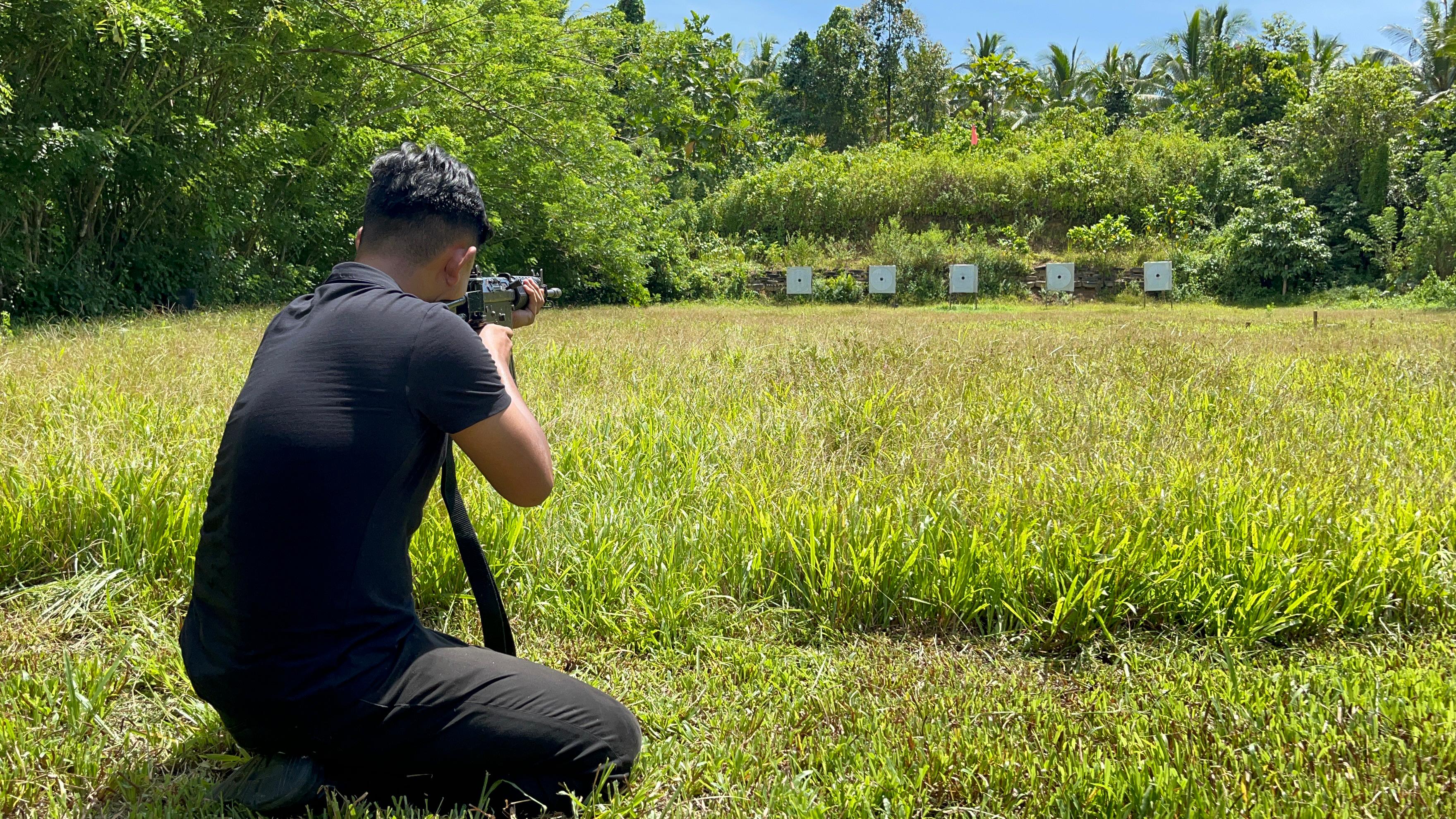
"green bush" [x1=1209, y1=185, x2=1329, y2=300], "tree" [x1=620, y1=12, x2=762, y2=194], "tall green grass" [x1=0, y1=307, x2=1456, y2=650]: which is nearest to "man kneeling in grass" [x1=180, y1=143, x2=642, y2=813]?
"tall green grass" [x1=0, y1=307, x2=1456, y2=650]

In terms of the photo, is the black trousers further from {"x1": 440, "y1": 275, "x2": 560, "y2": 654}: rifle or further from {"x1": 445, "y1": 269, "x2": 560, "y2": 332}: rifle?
{"x1": 445, "y1": 269, "x2": 560, "y2": 332}: rifle

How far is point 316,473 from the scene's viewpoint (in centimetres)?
177

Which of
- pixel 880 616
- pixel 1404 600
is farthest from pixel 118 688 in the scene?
pixel 1404 600

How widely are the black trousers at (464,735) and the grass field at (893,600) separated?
0.35ft

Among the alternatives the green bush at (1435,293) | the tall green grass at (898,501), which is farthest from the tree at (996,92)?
the tall green grass at (898,501)

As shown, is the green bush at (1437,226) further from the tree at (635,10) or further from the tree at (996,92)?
the tree at (635,10)

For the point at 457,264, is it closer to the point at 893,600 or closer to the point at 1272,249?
the point at 893,600

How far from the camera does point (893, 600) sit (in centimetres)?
294

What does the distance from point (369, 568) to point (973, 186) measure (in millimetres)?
25550

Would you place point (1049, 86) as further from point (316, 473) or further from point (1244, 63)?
point (316, 473)

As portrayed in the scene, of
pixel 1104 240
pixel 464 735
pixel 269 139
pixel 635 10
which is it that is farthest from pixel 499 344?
pixel 635 10

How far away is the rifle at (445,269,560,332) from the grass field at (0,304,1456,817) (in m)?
0.89

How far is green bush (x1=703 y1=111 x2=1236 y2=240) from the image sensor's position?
24.7 metres

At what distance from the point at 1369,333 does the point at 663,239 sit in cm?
1363
